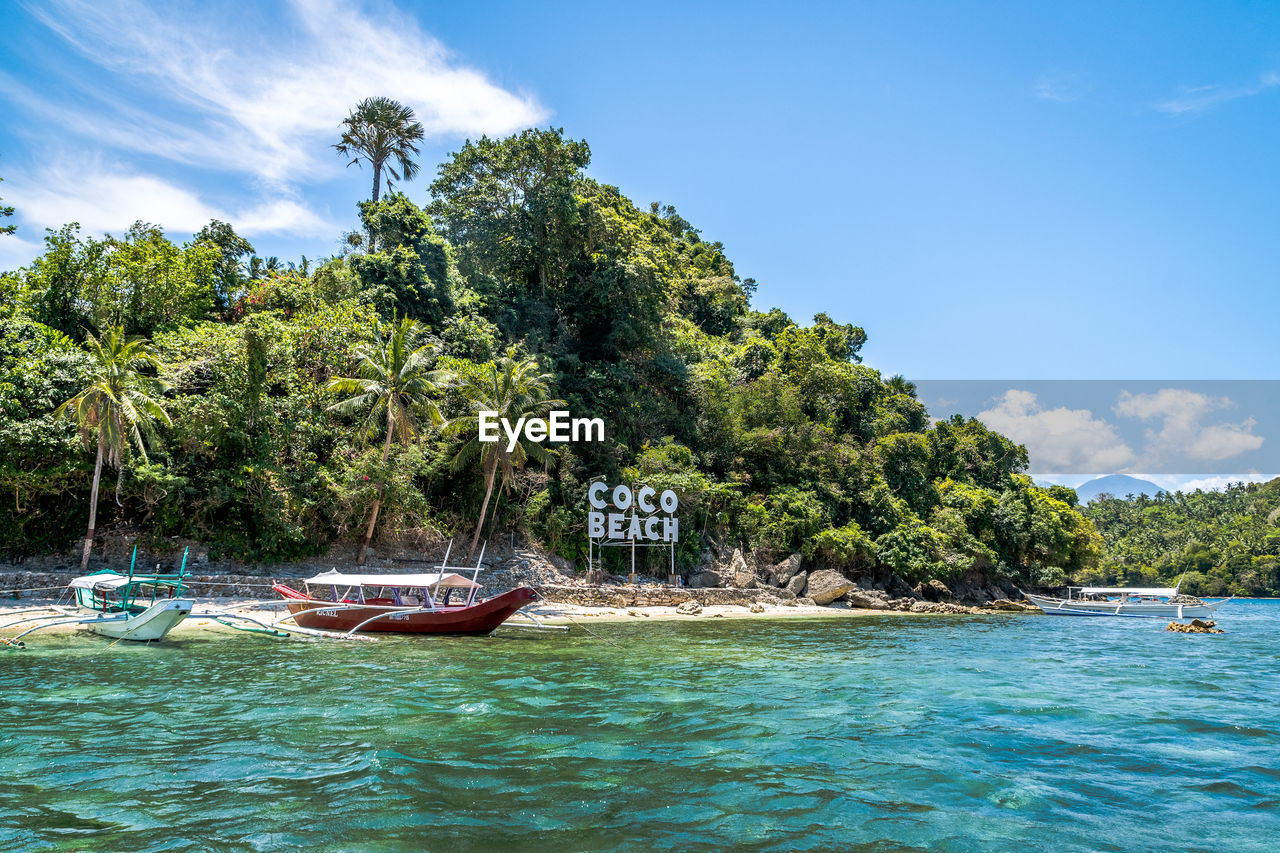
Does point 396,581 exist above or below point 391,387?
below

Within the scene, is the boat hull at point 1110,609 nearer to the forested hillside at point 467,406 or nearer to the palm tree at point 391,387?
the forested hillside at point 467,406

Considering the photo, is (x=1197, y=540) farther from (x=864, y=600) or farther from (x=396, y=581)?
(x=396, y=581)

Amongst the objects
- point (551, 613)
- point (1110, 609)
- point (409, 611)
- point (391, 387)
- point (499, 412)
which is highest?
point (391, 387)

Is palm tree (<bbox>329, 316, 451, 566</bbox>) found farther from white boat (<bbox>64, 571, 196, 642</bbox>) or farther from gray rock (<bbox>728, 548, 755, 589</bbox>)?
gray rock (<bbox>728, 548, 755, 589</bbox>)

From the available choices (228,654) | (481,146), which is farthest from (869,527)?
(228,654)

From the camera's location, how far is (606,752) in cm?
914

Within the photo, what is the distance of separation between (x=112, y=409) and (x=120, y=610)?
682 cm

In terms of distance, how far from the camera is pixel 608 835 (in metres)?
6.36

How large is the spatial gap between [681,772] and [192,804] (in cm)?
515

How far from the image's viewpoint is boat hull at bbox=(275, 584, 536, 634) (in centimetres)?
1948

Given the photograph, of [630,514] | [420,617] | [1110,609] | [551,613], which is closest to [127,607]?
[420,617]

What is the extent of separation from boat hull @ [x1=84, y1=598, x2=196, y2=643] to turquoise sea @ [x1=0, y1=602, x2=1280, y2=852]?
467mm

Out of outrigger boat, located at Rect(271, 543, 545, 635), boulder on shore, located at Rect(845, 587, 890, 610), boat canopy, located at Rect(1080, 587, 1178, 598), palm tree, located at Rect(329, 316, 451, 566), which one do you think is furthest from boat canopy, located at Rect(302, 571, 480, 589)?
boat canopy, located at Rect(1080, 587, 1178, 598)

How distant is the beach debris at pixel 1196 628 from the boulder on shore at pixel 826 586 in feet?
48.0
